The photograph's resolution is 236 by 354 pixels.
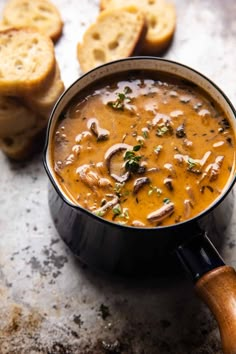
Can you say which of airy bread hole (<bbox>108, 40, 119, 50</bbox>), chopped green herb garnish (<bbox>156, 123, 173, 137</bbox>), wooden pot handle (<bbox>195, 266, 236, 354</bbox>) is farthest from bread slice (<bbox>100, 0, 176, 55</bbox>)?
wooden pot handle (<bbox>195, 266, 236, 354</bbox>)

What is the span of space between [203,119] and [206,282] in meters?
0.51

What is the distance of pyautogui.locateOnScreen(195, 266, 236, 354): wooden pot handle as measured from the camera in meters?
1.58

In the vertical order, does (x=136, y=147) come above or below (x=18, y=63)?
above

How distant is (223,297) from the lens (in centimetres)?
162

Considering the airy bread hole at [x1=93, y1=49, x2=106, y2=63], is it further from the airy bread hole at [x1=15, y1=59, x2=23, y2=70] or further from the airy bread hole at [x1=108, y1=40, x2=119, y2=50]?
the airy bread hole at [x1=15, y1=59, x2=23, y2=70]

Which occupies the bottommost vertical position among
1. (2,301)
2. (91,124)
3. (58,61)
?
(2,301)

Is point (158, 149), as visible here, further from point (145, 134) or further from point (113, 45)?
point (113, 45)

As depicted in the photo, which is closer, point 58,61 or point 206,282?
point 206,282

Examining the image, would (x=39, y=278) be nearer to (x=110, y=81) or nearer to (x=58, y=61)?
(x=110, y=81)

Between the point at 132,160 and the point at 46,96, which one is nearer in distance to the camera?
the point at 132,160

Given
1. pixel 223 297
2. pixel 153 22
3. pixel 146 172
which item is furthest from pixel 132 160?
pixel 153 22

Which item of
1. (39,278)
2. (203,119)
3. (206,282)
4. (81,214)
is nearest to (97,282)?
(39,278)

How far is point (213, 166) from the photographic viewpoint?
1799 millimetres

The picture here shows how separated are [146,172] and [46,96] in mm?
542
